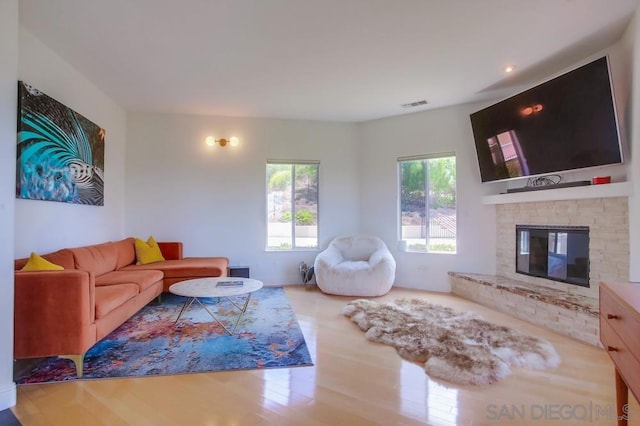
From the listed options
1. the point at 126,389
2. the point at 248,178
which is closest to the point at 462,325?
the point at 126,389

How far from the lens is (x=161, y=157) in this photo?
5.07 metres

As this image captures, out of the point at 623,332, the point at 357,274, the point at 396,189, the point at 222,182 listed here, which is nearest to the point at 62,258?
the point at 222,182

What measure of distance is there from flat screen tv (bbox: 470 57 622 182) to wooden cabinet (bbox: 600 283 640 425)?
79.6 inches

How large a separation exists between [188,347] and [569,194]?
391cm

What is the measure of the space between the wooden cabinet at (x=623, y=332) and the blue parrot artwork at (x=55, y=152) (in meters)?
4.01

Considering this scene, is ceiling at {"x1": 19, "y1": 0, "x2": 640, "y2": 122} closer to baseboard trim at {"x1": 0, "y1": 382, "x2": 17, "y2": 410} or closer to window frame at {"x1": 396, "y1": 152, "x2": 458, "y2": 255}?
window frame at {"x1": 396, "y1": 152, "x2": 458, "y2": 255}

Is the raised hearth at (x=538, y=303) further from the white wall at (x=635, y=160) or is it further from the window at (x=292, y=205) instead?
the window at (x=292, y=205)

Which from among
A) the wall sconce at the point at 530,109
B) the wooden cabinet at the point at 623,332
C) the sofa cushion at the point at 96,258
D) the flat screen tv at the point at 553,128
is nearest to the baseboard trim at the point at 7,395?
the sofa cushion at the point at 96,258

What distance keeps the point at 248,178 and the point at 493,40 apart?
3742 millimetres

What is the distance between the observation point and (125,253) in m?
4.19

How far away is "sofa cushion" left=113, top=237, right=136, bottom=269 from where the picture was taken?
4.03 m

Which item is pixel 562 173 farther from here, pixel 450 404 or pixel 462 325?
pixel 450 404

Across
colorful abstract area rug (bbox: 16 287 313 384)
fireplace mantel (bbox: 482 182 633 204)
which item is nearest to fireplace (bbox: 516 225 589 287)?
fireplace mantel (bbox: 482 182 633 204)

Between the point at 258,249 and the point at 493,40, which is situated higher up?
the point at 493,40
